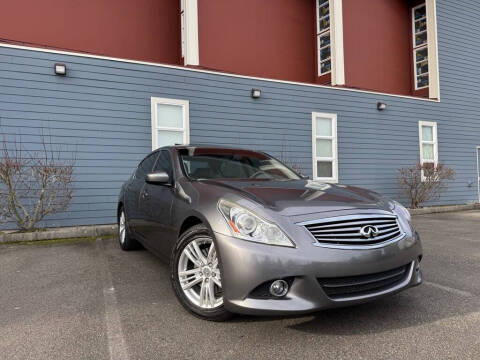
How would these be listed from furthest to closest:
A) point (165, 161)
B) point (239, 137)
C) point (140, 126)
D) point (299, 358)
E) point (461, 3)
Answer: point (461, 3) < point (239, 137) < point (140, 126) < point (165, 161) < point (299, 358)

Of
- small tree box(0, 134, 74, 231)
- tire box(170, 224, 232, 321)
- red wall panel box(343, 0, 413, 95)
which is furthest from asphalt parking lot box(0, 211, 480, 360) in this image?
red wall panel box(343, 0, 413, 95)

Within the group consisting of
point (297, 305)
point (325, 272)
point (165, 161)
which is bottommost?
point (297, 305)

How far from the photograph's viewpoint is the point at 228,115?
328 inches

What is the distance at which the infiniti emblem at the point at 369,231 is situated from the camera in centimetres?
231

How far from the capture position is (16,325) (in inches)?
99.3

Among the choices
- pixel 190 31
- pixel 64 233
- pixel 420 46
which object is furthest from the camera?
pixel 420 46

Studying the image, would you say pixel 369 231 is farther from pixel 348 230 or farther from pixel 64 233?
pixel 64 233

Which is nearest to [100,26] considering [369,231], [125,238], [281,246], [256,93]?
[256,93]

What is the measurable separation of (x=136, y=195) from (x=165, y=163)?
803 millimetres

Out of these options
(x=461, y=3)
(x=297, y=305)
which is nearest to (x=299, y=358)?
(x=297, y=305)

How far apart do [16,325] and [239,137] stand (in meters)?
6.45

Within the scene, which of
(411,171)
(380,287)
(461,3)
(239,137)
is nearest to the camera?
(380,287)

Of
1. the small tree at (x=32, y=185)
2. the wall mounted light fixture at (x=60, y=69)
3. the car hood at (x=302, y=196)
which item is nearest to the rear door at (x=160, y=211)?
the car hood at (x=302, y=196)

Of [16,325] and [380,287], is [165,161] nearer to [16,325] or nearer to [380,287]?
[16,325]
